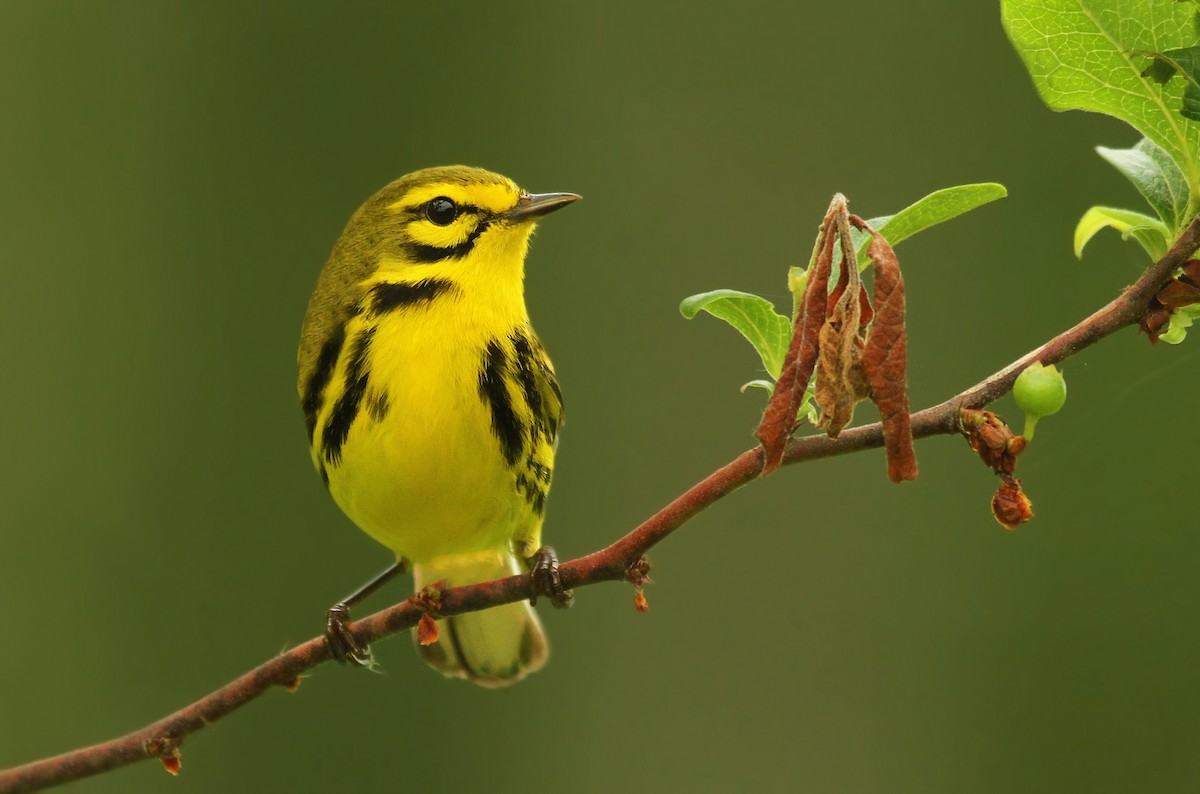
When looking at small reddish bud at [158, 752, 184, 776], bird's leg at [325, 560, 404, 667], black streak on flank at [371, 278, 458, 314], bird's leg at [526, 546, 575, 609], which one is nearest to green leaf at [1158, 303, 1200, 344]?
bird's leg at [526, 546, 575, 609]

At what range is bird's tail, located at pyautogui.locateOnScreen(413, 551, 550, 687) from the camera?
2.47 meters

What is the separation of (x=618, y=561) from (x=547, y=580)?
0.27 m

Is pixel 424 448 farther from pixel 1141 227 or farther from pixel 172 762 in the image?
pixel 1141 227

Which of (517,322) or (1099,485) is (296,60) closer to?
(1099,485)

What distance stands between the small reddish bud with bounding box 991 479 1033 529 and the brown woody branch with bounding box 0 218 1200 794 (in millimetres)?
62

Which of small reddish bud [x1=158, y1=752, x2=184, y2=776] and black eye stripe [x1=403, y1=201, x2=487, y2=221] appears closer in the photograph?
small reddish bud [x1=158, y1=752, x2=184, y2=776]

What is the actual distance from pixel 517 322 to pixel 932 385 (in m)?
3.18

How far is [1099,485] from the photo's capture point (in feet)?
16.6

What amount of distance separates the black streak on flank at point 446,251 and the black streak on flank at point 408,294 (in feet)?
0.18

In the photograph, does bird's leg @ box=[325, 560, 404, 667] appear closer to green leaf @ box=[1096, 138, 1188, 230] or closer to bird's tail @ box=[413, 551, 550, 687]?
bird's tail @ box=[413, 551, 550, 687]

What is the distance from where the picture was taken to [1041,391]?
1036 millimetres

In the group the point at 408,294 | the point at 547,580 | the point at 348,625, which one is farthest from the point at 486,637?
the point at 547,580

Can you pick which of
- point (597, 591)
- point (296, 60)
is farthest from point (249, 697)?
point (296, 60)

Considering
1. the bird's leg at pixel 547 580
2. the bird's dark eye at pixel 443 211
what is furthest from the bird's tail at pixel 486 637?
the bird's dark eye at pixel 443 211
